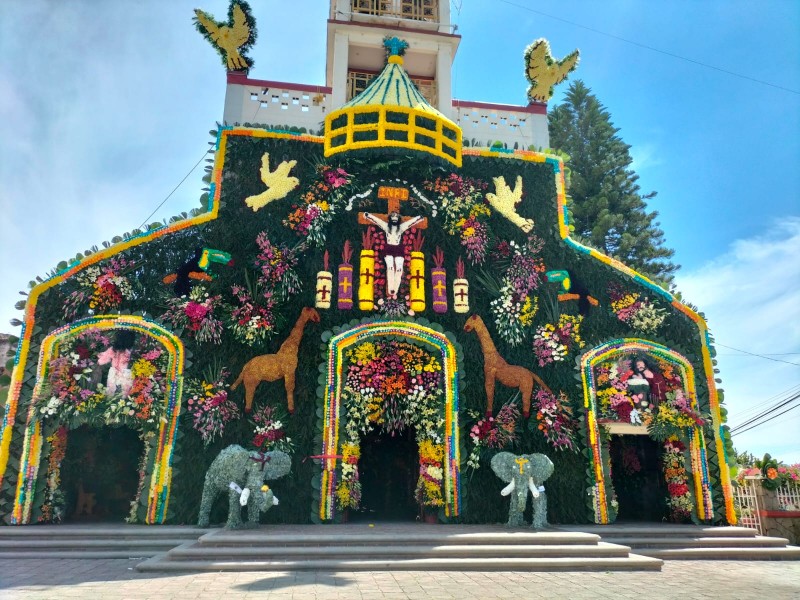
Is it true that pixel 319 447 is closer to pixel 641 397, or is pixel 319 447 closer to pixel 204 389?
pixel 204 389

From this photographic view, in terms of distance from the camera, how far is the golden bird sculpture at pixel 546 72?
15297mm

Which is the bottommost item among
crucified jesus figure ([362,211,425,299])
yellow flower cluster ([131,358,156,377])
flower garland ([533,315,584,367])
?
yellow flower cluster ([131,358,156,377])

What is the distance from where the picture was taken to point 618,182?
2706cm

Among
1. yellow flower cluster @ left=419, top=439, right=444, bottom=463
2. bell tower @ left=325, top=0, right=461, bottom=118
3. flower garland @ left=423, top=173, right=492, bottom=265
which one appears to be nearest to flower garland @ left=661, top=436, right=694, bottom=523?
yellow flower cluster @ left=419, top=439, right=444, bottom=463

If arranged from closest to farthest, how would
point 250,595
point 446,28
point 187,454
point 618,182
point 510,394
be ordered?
point 250,595
point 187,454
point 510,394
point 446,28
point 618,182

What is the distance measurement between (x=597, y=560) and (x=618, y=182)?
22106 mm

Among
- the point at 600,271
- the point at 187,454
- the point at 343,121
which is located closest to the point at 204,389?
the point at 187,454

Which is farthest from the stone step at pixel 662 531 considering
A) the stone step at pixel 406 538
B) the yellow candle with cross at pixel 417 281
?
the yellow candle with cross at pixel 417 281

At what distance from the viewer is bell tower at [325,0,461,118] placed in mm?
15664

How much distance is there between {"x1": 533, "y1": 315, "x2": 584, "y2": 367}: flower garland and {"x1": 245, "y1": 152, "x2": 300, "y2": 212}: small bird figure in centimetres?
656

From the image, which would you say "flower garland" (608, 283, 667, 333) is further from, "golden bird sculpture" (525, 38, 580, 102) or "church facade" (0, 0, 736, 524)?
"golden bird sculpture" (525, 38, 580, 102)

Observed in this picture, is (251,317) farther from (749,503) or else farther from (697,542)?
(749,503)

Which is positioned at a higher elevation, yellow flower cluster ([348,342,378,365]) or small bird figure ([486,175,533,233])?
small bird figure ([486,175,533,233])

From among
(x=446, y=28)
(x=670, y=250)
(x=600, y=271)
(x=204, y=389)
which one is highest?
(x=446, y=28)
